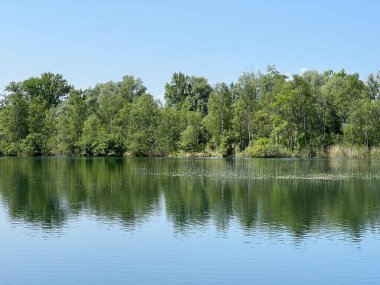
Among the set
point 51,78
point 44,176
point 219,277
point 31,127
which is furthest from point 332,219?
point 51,78

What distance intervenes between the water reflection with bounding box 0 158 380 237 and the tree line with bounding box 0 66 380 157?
37.1 m

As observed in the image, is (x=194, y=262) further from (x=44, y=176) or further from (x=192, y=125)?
(x=192, y=125)

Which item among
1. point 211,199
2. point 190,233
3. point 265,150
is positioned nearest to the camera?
point 190,233

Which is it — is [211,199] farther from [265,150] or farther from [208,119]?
[208,119]

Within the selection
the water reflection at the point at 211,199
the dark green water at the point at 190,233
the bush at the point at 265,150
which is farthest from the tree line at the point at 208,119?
the dark green water at the point at 190,233

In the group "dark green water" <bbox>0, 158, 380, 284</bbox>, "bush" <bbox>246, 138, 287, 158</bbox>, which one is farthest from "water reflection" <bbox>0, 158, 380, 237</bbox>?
"bush" <bbox>246, 138, 287, 158</bbox>

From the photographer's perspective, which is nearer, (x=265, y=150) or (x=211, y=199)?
(x=211, y=199)

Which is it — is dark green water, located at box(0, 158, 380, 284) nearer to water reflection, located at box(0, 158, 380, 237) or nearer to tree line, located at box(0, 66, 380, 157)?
water reflection, located at box(0, 158, 380, 237)

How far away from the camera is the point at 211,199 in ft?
110

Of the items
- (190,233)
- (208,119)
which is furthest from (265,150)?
(190,233)

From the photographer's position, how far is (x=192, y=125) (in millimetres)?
100000

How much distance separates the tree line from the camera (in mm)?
86812

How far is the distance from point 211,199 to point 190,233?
1070 centimetres

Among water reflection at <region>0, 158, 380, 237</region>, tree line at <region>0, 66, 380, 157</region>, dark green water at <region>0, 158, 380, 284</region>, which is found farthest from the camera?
tree line at <region>0, 66, 380, 157</region>
